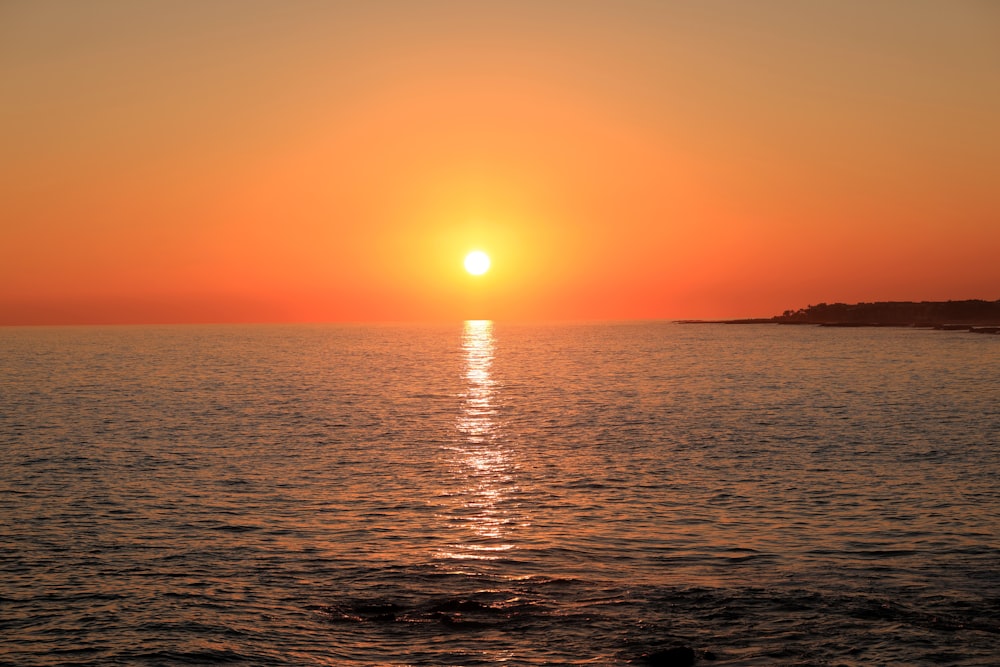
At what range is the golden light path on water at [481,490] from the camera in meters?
30.7

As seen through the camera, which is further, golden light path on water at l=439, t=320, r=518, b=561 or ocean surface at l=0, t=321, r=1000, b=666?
golden light path on water at l=439, t=320, r=518, b=561

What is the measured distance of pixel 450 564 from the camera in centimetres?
2808

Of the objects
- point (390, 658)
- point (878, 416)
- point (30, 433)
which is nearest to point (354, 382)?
point (30, 433)

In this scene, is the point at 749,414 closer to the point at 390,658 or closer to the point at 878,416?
the point at 878,416

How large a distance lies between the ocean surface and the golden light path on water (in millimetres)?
224

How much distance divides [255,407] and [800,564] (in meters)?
68.6

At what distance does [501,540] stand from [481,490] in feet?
34.6

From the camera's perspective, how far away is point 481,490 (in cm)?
4188

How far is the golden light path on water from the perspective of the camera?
101 ft

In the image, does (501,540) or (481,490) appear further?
(481,490)

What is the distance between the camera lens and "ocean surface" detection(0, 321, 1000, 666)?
21391 mm

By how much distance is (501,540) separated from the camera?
31375 mm

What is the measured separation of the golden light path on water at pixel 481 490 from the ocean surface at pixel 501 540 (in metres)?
0.22

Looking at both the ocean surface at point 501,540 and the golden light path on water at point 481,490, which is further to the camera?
the golden light path on water at point 481,490
